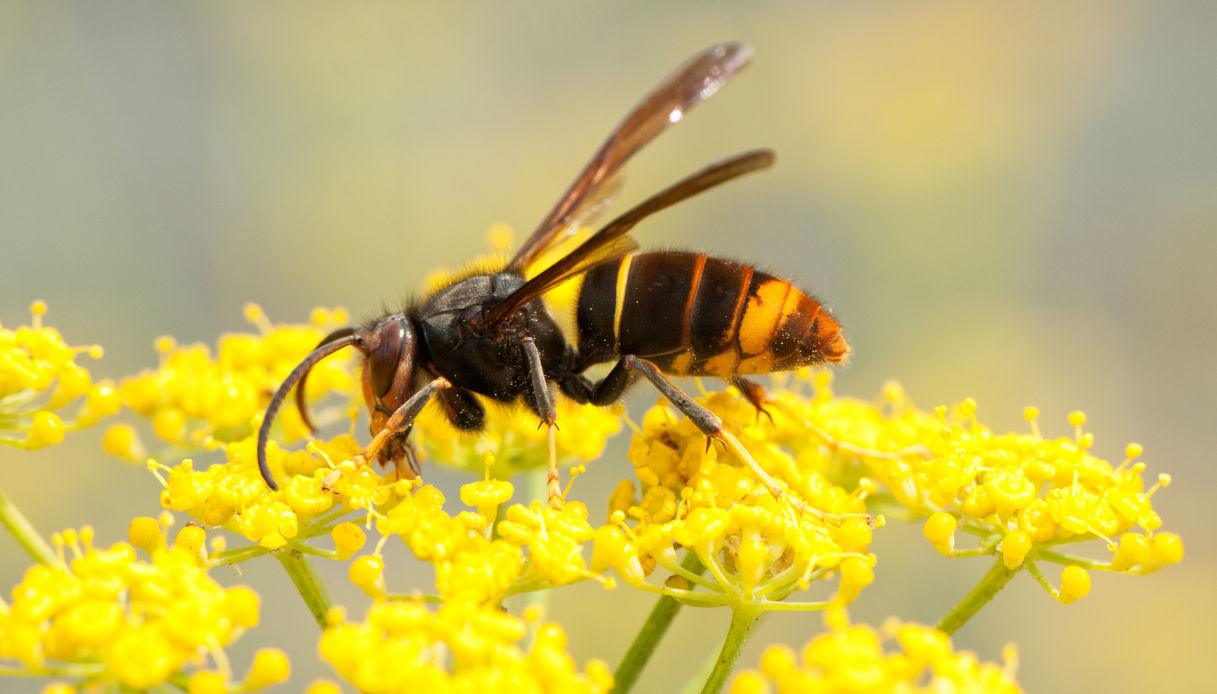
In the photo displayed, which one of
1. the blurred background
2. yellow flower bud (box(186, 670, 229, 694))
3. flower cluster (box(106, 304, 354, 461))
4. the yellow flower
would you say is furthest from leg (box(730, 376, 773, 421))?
the blurred background

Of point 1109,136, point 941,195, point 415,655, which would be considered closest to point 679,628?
point 941,195

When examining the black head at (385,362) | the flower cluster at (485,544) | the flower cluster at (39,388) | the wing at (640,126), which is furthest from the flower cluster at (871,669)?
the flower cluster at (39,388)

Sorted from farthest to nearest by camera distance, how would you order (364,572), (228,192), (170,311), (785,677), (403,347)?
1. (228,192)
2. (170,311)
3. (403,347)
4. (364,572)
5. (785,677)

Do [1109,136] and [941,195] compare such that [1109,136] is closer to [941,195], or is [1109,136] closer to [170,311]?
[941,195]

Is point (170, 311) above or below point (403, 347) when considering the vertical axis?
above

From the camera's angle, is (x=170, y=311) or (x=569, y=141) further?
(x=569, y=141)

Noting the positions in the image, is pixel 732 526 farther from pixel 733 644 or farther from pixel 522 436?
pixel 522 436

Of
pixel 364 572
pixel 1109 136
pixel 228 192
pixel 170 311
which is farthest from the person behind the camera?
pixel 1109 136

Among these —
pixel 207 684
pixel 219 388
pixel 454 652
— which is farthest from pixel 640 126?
pixel 207 684

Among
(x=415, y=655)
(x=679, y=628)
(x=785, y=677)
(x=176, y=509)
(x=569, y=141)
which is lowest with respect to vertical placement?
(x=679, y=628)
